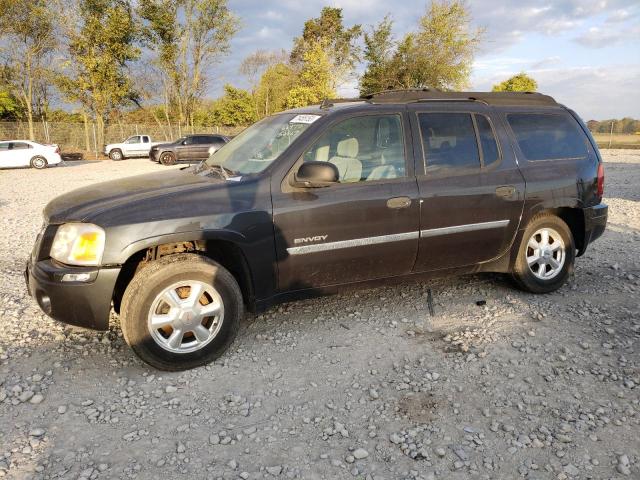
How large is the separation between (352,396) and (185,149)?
2306 cm

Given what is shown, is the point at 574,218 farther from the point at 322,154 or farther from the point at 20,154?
the point at 20,154

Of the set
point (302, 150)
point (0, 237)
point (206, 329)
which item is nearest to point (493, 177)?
point (302, 150)

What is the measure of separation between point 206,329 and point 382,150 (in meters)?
1.97

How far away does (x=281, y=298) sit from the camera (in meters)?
3.60

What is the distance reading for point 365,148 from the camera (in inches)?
149

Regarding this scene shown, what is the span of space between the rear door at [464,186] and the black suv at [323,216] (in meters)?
0.01

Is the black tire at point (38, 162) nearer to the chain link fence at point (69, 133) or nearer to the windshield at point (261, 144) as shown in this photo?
the chain link fence at point (69, 133)

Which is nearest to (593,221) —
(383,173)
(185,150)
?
(383,173)

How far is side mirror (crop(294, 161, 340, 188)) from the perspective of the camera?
132 inches

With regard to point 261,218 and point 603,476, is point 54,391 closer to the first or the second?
point 261,218

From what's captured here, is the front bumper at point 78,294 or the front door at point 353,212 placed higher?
the front door at point 353,212

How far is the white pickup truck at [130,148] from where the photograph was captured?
2788cm

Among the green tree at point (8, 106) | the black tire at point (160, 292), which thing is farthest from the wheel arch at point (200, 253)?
the green tree at point (8, 106)

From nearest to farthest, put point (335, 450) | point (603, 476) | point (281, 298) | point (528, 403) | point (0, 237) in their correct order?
point (603, 476) < point (335, 450) < point (528, 403) < point (281, 298) < point (0, 237)
